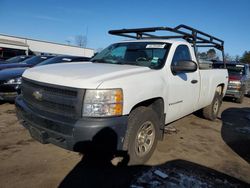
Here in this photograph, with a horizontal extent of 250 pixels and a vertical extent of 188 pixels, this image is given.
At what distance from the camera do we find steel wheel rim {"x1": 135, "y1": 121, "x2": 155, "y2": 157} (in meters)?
3.34

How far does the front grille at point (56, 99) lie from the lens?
9.00 ft

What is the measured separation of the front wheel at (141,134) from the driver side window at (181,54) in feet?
3.88

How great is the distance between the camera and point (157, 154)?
3.90 meters

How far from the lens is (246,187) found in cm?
307

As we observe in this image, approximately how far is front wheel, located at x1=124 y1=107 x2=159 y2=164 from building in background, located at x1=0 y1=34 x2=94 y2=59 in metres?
31.3

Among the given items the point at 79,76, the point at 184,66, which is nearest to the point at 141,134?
the point at 79,76

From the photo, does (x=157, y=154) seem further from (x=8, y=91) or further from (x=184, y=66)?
(x=8, y=91)

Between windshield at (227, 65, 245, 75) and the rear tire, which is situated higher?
windshield at (227, 65, 245, 75)

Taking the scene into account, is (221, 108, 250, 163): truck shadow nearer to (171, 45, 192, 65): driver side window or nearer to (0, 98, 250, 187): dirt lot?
(0, 98, 250, 187): dirt lot

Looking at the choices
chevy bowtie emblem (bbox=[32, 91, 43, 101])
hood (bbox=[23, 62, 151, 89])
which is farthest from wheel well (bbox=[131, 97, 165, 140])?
chevy bowtie emblem (bbox=[32, 91, 43, 101])

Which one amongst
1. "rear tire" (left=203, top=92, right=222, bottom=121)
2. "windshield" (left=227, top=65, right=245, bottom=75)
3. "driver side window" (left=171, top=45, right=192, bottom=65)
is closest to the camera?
"driver side window" (left=171, top=45, right=192, bottom=65)

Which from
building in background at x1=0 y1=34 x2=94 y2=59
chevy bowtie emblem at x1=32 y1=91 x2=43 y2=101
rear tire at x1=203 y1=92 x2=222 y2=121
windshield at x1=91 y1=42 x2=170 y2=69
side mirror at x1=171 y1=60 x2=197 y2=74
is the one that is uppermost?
building in background at x1=0 y1=34 x2=94 y2=59

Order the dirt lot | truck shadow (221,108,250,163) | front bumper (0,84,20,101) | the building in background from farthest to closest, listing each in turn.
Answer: the building in background, front bumper (0,84,20,101), truck shadow (221,108,250,163), the dirt lot

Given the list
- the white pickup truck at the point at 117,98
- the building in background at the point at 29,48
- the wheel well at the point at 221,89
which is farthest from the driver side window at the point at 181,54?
the building in background at the point at 29,48
